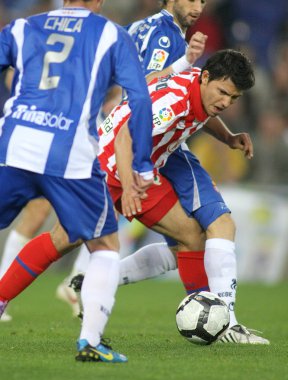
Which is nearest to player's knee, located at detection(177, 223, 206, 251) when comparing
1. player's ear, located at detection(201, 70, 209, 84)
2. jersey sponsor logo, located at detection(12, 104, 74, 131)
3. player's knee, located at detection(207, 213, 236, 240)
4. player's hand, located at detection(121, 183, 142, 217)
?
player's knee, located at detection(207, 213, 236, 240)

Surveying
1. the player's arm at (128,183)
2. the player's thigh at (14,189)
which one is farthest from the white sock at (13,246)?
the player's thigh at (14,189)

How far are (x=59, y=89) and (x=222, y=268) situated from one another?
2015mm

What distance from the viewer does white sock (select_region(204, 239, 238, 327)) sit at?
6.84 m

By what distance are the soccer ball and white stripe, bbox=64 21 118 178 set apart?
1.57m

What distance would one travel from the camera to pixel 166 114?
6633 mm

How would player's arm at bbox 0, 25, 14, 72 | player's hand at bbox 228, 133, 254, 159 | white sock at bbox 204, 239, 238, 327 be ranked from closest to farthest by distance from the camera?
player's arm at bbox 0, 25, 14, 72 → white sock at bbox 204, 239, 238, 327 → player's hand at bbox 228, 133, 254, 159

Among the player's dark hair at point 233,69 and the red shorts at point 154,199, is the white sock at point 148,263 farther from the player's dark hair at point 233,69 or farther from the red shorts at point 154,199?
the player's dark hair at point 233,69

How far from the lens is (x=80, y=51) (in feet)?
A: 17.7

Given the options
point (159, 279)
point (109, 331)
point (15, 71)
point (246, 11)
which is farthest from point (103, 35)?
point (246, 11)

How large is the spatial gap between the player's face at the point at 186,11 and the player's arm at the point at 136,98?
2.14 metres

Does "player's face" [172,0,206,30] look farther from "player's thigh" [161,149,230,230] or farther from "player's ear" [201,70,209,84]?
"player's thigh" [161,149,230,230]

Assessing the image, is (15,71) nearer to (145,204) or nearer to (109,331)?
(145,204)

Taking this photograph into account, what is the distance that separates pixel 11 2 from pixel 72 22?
1131cm

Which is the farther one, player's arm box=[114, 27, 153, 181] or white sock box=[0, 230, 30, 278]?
white sock box=[0, 230, 30, 278]
